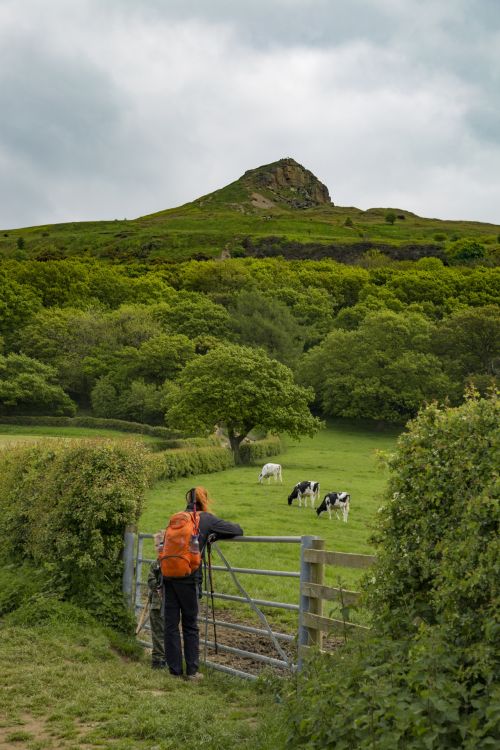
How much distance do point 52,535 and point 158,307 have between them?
80.5 m

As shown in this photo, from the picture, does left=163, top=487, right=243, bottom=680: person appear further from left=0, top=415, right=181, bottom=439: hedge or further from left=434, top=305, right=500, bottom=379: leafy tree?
left=434, top=305, right=500, bottom=379: leafy tree

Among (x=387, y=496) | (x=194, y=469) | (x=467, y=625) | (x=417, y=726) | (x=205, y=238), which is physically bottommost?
(x=194, y=469)

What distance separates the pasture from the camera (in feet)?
51.9

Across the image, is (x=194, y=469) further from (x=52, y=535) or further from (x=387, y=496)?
(x=387, y=496)

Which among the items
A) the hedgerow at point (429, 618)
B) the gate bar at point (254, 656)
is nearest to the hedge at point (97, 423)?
the gate bar at point (254, 656)

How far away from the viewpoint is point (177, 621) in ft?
31.1

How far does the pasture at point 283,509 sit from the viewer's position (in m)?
15.8

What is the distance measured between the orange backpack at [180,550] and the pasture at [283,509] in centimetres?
183

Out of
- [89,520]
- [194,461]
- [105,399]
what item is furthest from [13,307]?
[89,520]

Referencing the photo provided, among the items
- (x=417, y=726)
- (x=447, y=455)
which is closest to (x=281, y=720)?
(x=417, y=726)

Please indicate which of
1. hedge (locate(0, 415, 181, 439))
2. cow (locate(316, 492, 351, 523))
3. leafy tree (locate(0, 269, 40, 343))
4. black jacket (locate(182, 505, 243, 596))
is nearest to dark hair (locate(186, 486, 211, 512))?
black jacket (locate(182, 505, 243, 596))

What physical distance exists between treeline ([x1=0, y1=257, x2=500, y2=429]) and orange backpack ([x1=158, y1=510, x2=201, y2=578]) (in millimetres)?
42717

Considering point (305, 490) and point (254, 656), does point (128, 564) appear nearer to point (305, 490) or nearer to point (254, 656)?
point (254, 656)

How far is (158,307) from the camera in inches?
3637
